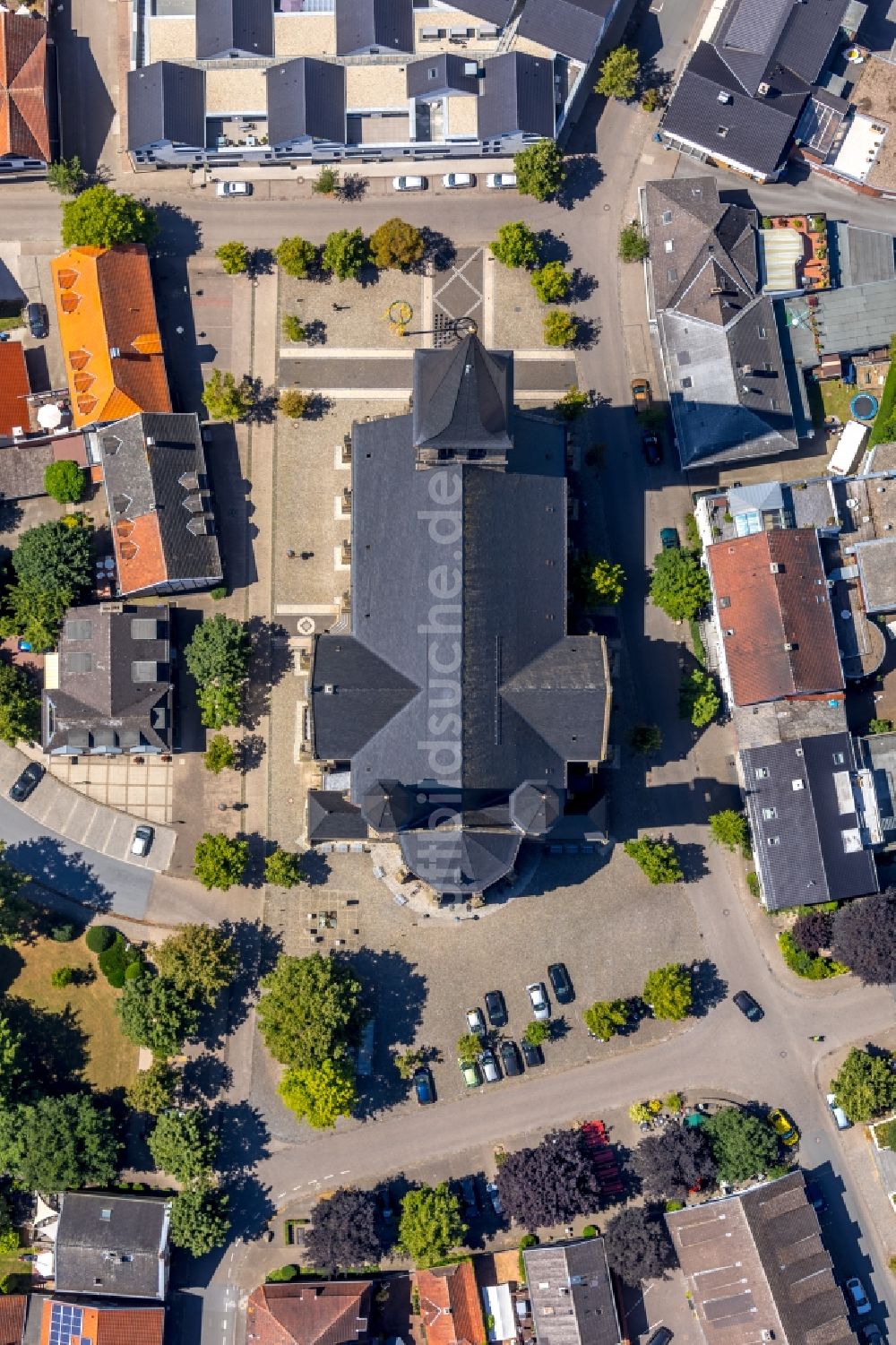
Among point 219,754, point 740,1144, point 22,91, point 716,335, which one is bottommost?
point 740,1144

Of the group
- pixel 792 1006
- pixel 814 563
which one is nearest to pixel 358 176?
pixel 814 563

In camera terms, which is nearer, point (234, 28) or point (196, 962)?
point (196, 962)

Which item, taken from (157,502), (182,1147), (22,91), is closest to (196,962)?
(182,1147)

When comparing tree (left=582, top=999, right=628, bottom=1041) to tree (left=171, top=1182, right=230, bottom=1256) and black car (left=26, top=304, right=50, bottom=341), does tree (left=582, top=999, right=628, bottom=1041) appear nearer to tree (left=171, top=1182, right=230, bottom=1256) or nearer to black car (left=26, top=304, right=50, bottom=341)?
tree (left=171, top=1182, right=230, bottom=1256)

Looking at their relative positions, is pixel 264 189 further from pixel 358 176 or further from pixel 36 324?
pixel 36 324

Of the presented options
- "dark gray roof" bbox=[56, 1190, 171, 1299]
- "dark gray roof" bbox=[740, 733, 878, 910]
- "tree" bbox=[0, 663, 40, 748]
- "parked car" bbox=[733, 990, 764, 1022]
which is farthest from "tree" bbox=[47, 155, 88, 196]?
"parked car" bbox=[733, 990, 764, 1022]

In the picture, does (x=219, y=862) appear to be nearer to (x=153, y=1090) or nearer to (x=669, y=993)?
(x=153, y=1090)

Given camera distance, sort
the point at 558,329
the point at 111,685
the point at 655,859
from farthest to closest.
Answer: the point at 558,329, the point at 655,859, the point at 111,685
